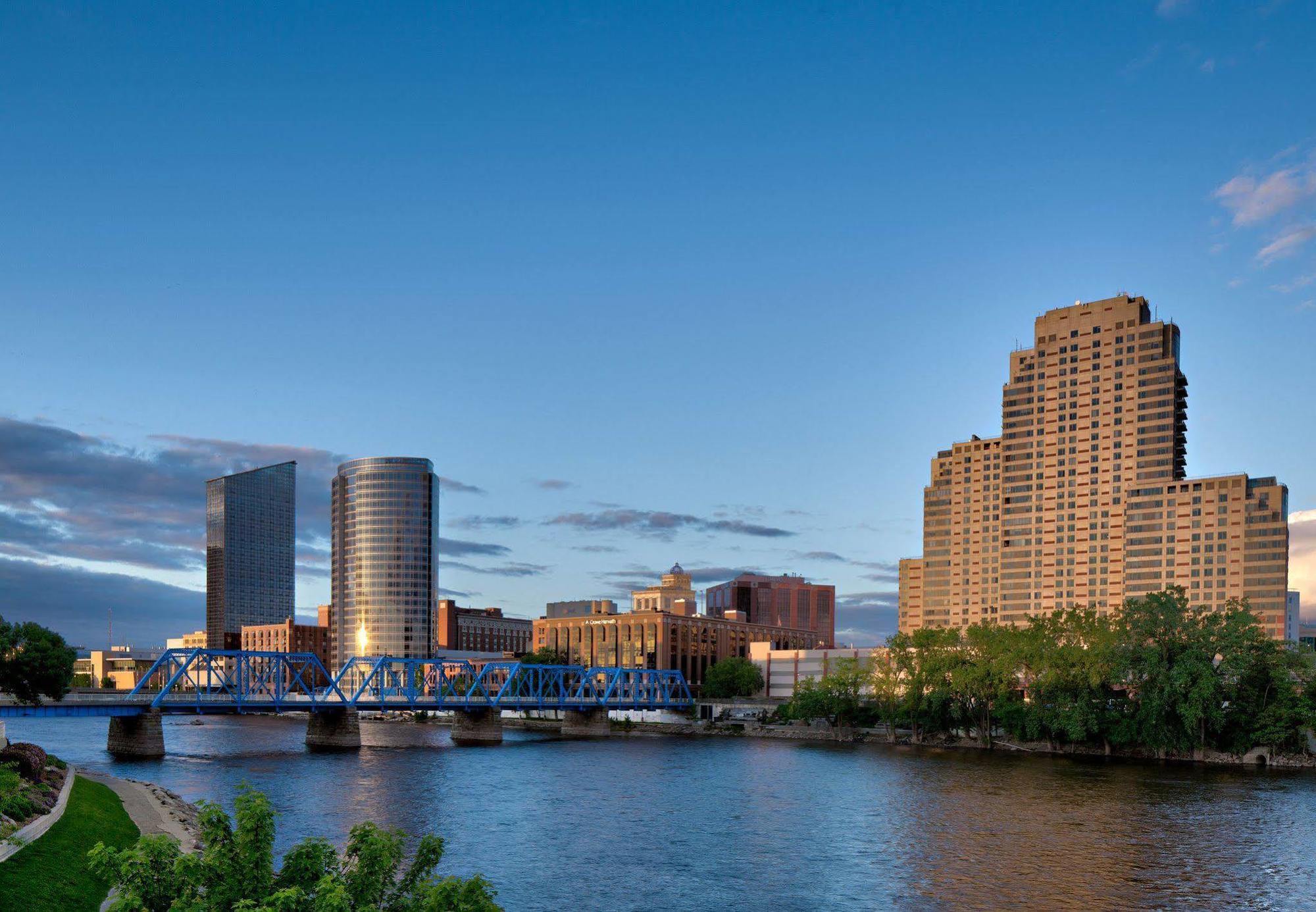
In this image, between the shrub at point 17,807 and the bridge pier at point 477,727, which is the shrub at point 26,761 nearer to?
the shrub at point 17,807

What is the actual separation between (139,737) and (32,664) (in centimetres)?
1923

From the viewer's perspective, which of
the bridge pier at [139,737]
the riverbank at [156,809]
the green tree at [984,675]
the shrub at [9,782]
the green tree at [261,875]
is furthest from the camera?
the green tree at [984,675]

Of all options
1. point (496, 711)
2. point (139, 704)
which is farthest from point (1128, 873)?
point (496, 711)

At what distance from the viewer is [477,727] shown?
7175 inches

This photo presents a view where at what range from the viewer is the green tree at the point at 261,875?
25.4 meters

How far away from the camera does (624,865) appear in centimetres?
6844

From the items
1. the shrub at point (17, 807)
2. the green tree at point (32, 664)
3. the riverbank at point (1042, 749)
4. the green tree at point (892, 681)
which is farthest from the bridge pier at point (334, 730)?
the shrub at point (17, 807)

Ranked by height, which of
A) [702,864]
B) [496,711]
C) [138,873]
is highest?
[138,873]

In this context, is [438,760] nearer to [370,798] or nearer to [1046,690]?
[370,798]

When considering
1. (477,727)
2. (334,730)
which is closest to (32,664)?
(334,730)

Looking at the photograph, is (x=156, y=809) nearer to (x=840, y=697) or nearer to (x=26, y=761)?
(x=26, y=761)

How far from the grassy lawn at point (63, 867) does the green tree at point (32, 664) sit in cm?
6835

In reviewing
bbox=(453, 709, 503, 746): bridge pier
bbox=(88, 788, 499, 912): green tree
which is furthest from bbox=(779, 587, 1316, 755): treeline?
bbox=(88, 788, 499, 912): green tree

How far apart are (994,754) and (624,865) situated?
91.7 meters
